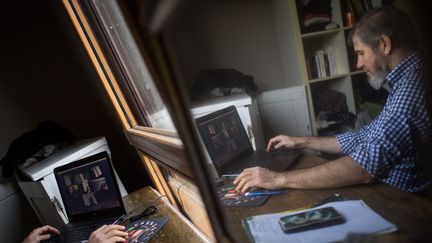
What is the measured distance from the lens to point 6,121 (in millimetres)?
1964

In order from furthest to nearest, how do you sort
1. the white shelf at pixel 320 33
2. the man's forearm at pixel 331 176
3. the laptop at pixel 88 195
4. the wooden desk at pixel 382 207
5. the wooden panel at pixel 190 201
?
the white shelf at pixel 320 33
the laptop at pixel 88 195
the wooden panel at pixel 190 201
the man's forearm at pixel 331 176
the wooden desk at pixel 382 207

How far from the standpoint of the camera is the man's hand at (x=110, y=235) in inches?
39.5

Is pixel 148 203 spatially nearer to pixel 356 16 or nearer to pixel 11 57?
pixel 11 57

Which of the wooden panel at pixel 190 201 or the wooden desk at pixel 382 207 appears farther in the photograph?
the wooden panel at pixel 190 201

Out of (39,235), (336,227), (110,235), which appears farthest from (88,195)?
(336,227)

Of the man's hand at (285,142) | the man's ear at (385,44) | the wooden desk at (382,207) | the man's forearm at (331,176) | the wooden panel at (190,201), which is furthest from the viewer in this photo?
the man's hand at (285,142)

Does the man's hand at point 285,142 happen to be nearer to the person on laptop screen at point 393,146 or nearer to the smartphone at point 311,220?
the person on laptop screen at point 393,146

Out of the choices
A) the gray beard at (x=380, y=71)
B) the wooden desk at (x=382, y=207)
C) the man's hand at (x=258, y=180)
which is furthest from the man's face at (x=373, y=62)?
the man's hand at (x=258, y=180)

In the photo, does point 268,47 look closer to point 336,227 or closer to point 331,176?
point 331,176

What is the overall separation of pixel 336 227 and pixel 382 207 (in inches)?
7.0

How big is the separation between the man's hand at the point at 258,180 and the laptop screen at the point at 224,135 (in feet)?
0.69

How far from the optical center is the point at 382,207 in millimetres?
749

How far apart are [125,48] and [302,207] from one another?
1.14 metres

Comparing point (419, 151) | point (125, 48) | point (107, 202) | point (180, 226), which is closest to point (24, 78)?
point (125, 48)
